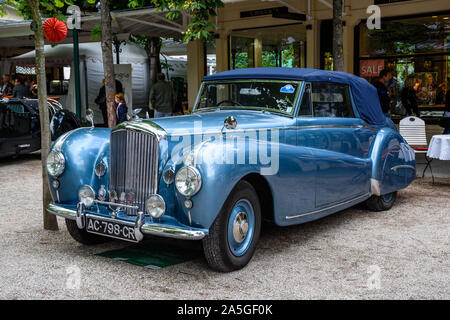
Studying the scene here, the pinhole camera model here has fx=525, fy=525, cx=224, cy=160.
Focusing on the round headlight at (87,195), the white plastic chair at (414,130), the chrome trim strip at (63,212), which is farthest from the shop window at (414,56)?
the chrome trim strip at (63,212)

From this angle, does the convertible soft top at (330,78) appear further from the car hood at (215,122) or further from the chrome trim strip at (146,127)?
the chrome trim strip at (146,127)

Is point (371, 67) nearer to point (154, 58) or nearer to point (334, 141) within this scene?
point (334, 141)

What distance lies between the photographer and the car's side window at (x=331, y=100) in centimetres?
571

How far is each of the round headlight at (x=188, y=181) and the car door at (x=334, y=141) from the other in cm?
156

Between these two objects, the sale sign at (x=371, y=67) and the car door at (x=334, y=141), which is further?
the sale sign at (x=371, y=67)

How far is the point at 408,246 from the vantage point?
528cm

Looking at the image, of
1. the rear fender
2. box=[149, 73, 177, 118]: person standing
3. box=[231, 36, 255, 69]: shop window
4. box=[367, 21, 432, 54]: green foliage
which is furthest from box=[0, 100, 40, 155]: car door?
box=[367, 21, 432, 54]: green foliage

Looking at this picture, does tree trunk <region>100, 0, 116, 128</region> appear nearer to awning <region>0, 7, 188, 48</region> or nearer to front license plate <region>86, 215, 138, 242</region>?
awning <region>0, 7, 188, 48</region>

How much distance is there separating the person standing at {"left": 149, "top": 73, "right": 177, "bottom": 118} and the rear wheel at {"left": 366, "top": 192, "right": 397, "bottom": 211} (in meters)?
8.06

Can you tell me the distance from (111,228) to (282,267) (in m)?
1.53

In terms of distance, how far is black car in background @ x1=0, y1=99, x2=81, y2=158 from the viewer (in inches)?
451

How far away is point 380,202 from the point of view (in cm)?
688
